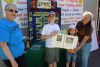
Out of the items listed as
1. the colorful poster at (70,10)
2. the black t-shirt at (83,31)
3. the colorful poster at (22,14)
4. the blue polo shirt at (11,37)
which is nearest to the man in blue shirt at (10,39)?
the blue polo shirt at (11,37)

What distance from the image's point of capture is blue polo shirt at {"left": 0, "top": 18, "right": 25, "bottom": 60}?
11.6 feet

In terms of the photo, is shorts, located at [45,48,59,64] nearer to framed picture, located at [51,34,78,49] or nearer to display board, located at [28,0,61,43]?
framed picture, located at [51,34,78,49]

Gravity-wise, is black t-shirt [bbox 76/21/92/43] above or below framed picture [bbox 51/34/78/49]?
above

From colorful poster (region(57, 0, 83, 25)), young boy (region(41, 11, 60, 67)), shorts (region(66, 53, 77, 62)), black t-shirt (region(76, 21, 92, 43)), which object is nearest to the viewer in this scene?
young boy (region(41, 11, 60, 67))

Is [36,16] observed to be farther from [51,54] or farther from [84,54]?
[84,54]

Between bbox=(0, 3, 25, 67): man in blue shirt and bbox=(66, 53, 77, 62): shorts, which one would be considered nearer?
bbox=(0, 3, 25, 67): man in blue shirt

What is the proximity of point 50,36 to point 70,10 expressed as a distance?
229 cm

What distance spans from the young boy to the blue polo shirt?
990mm

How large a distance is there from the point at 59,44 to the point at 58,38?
0.13m

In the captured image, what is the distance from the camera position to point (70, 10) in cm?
686

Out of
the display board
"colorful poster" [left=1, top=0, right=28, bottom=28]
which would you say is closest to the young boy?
the display board

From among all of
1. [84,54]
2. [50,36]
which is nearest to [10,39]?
[50,36]

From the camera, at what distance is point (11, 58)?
11.5ft

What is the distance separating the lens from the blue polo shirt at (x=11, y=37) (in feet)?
11.6
